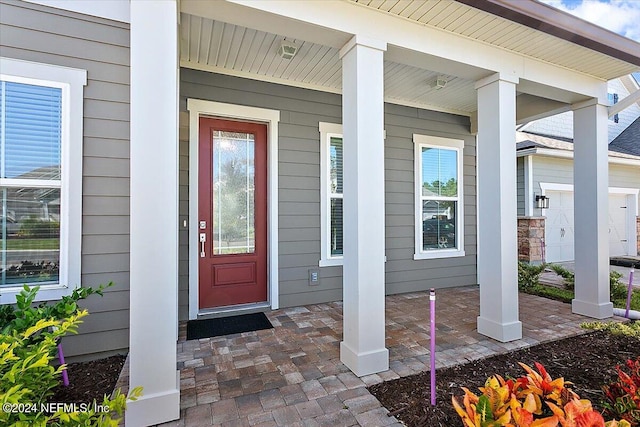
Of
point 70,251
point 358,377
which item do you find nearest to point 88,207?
point 70,251

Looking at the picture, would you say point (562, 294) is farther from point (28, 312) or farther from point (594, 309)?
point (28, 312)

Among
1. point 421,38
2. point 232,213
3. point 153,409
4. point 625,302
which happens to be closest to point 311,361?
point 153,409

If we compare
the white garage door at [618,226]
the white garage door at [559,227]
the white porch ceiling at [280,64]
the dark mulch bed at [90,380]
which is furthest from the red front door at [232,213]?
the white garage door at [618,226]

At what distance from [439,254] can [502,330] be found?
219 cm

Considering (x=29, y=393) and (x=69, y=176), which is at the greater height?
(x=69, y=176)

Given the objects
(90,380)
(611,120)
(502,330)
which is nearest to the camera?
(90,380)

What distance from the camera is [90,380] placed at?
242cm

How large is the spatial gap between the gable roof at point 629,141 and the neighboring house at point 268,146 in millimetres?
7884

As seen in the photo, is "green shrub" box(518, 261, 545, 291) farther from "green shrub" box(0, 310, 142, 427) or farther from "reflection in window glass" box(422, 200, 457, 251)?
"green shrub" box(0, 310, 142, 427)

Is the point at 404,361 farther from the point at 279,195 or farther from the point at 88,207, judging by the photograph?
the point at 88,207

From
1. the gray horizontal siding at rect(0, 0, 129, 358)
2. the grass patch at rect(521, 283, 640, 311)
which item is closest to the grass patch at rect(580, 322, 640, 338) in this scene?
the grass patch at rect(521, 283, 640, 311)

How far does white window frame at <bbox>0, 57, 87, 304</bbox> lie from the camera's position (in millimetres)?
2582

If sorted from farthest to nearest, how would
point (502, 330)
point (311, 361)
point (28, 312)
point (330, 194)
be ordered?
point (330, 194), point (502, 330), point (311, 361), point (28, 312)

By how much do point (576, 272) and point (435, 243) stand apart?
1.83 meters
